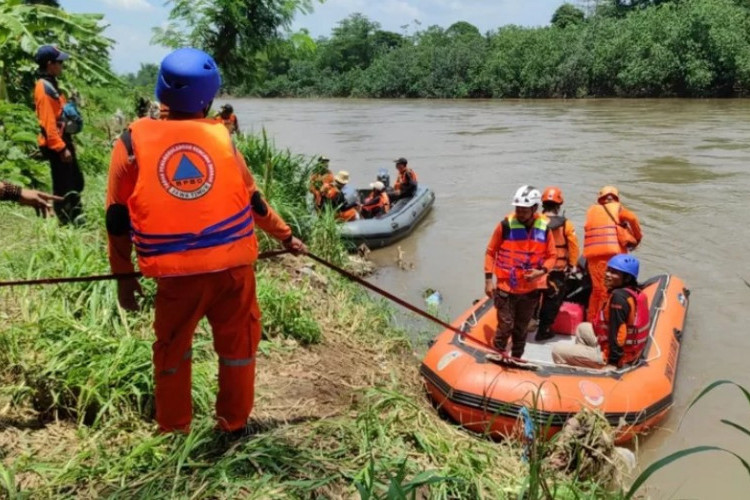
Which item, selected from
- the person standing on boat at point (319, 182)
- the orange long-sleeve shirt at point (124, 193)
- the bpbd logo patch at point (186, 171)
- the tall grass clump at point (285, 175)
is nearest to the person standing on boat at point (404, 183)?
the person standing on boat at point (319, 182)

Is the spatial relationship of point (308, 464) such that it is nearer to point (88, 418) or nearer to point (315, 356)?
point (88, 418)

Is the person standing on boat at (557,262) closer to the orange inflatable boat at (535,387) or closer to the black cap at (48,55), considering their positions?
the orange inflatable boat at (535,387)

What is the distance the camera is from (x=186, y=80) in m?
2.32

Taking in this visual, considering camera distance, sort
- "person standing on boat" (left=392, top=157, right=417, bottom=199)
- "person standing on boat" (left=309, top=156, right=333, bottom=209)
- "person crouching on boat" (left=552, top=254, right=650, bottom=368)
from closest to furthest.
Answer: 1. "person crouching on boat" (left=552, top=254, right=650, bottom=368)
2. "person standing on boat" (left=309, top=156, right=333, bottom=209)
3. "person standing on boat" (left=392, top=157, right=417, bottom=199)

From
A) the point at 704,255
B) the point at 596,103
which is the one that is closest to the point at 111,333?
the point at 704,255

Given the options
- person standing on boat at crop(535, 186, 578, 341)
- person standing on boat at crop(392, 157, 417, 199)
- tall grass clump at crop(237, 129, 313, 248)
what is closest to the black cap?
tall grass clump at crop(237, 129, 313, 248)

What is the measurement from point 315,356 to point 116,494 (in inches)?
79.2

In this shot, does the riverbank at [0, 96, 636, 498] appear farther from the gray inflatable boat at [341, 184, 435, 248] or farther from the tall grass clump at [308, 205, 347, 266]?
the gray inflatable boat at [341, 184, 435, 248]

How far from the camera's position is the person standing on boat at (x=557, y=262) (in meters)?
5.73

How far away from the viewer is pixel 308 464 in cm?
255

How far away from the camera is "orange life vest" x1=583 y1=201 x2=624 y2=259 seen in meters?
5.74

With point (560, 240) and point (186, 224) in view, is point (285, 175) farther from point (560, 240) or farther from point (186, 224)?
point (186, 224)

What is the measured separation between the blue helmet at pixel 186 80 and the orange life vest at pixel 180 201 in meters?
0.10

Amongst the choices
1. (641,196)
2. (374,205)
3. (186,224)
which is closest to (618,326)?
(186,224)
